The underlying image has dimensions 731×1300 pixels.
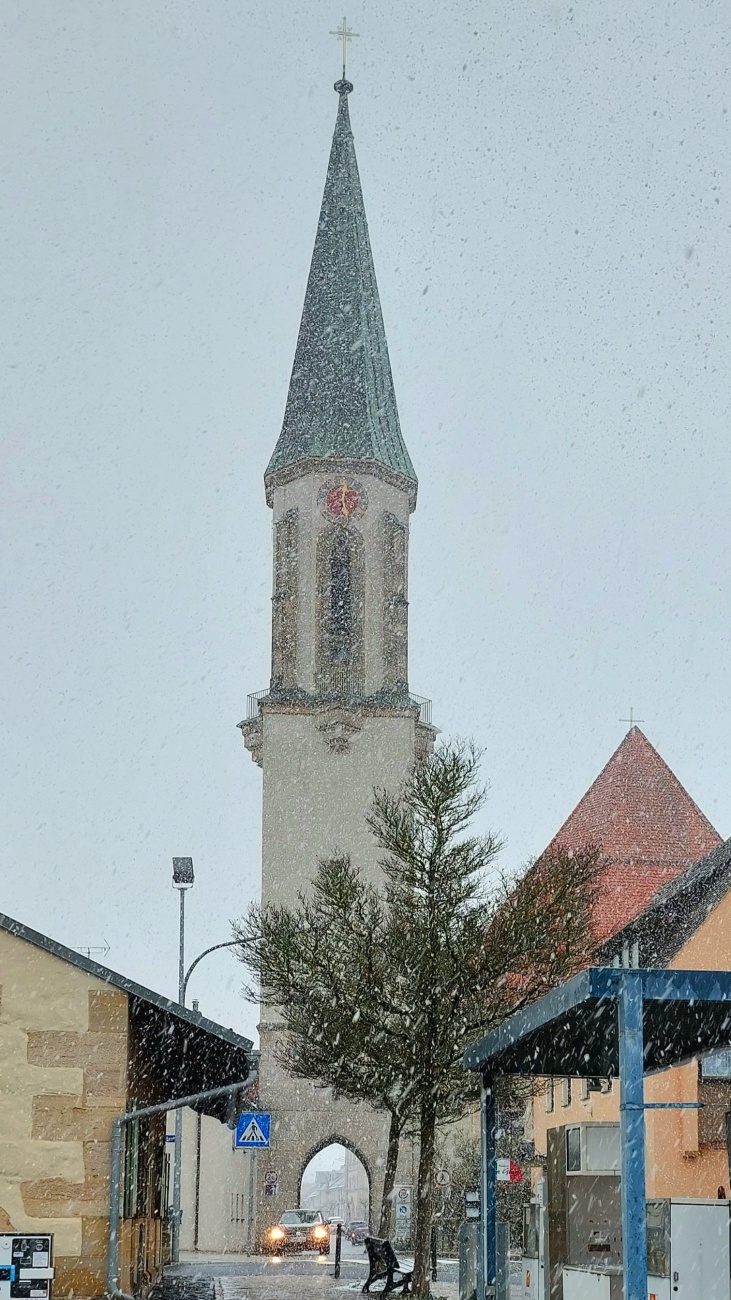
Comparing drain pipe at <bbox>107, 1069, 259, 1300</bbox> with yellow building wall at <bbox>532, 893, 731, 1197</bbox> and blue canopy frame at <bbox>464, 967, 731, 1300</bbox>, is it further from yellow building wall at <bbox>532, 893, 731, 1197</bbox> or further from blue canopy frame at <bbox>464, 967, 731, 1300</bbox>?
yellow building wall at <bbox>532, 893, 731, 1197</bbox>

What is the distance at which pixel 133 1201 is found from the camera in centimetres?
1878

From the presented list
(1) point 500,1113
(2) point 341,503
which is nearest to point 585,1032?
(1) point 500,1113

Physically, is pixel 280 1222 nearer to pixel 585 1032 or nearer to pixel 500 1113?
pixel 500 1113

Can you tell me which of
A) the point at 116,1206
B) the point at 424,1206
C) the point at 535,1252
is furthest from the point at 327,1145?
the point at 116,1206

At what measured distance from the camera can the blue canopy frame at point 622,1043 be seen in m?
11.1

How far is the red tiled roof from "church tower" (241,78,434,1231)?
21.5 feet

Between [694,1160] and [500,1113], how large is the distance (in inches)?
418

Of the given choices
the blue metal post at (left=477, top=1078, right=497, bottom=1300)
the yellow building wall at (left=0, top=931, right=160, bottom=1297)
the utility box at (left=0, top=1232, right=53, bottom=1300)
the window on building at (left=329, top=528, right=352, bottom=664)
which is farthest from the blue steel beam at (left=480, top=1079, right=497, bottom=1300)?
the window on building at (left=329, top=528, right=352, bottom=664)

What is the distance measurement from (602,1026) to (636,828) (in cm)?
4054

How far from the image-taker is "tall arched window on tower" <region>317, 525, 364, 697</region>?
6006 centimetres

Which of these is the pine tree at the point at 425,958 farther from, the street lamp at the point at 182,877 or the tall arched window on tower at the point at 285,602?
the tall arched window on tower at the point at 285,602

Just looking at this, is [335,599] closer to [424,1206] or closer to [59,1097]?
[424,1206]

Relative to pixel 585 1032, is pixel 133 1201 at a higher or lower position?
lower

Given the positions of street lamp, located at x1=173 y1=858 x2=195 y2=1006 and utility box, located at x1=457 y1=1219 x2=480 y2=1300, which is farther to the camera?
street lamp, located at x1=173 y1=858 x2=195 y2=1006
